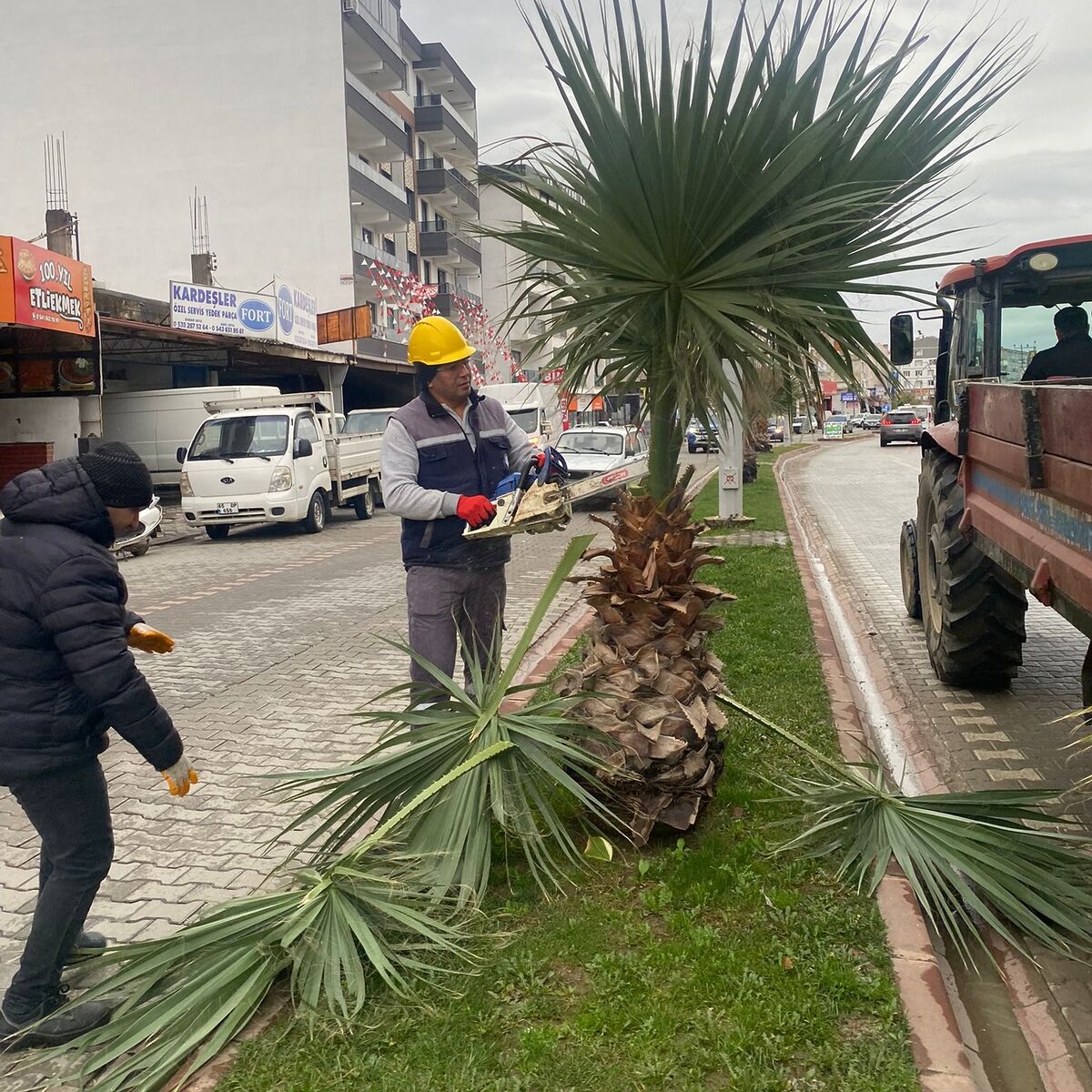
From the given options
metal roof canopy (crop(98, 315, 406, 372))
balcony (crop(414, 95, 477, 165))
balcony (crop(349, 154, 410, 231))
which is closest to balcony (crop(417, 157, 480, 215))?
balcony (crop(414, 95, 477, 165))

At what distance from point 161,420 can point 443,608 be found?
65.1 ft

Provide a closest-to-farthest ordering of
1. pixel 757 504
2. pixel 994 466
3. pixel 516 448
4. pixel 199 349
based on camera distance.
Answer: pixel 516 448 < pixel 994 466 < pixel 757 504 < pixel 199 349

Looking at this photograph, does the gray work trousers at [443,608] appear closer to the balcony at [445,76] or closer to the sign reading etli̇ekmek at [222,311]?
the sign reading etli̇ekmek at [222,311]

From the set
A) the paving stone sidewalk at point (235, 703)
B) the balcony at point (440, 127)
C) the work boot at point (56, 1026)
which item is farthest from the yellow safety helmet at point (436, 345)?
the balcony at point (440, 127)

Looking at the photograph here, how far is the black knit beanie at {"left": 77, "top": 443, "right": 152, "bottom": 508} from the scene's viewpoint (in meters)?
2.99

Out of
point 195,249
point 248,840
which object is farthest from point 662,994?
point 195,249

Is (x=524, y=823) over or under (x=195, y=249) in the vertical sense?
under

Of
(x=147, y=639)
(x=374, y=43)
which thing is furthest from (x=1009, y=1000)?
(x=374, y=43)

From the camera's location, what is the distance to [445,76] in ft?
174

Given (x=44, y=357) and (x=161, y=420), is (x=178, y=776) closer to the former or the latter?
(x=44, y=357)

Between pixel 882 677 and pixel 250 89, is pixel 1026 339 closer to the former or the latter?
pixel 882 677

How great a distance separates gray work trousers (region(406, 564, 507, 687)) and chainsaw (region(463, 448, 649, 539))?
0.31 metres

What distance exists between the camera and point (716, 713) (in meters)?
3.95

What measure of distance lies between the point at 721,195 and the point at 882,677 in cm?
452
